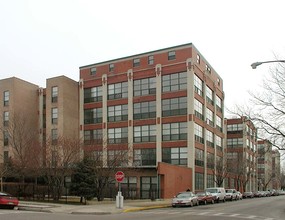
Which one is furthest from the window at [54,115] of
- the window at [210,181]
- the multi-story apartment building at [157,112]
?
the window at [210,181]

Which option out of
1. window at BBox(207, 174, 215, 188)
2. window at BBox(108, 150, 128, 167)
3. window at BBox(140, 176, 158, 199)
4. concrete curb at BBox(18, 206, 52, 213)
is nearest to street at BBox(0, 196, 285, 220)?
concrete curb at BBox(18, 206, 52, 213)

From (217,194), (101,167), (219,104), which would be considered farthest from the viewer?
(219,104)

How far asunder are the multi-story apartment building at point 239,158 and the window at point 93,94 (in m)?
24.0

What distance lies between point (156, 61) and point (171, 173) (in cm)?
1921

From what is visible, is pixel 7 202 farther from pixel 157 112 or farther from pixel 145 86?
pixel 145 86

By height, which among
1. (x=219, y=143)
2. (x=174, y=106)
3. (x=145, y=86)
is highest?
(x=145, y=86)

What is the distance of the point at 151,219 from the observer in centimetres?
1988

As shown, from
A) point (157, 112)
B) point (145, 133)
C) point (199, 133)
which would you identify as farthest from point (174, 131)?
point (145, 133)

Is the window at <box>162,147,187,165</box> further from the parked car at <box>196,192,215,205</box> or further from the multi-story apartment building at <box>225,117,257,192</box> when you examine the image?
the multi-story apartment building at <box>225,117,257,192</box>

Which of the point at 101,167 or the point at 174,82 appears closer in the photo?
the point at 101,167

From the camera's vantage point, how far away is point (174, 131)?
55.6 meters

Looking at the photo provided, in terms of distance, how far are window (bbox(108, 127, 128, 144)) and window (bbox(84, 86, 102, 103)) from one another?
5.98 meters

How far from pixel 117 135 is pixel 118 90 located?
7.03 meters

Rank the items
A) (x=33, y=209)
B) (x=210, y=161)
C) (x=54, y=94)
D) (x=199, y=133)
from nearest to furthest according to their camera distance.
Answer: (x=33, y=209) < (x=199, y=133) < (x=210, y=161) < (x=54, y=94)
